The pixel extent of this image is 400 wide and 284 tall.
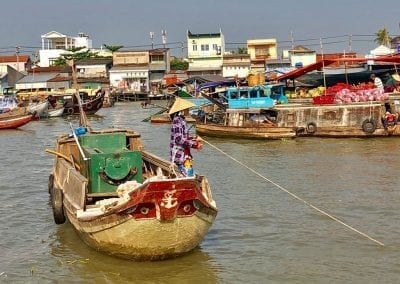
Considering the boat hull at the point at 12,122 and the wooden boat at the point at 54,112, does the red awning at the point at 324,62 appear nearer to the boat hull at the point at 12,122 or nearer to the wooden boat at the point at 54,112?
the boat hull at the point at 12,122

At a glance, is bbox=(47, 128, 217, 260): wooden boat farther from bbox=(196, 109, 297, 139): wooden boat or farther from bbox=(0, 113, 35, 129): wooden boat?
bbox=(0, 113, 35, 129): wooden boat

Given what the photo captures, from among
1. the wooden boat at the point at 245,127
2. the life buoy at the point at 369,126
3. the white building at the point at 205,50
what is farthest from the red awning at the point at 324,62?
the white building at the point at 205,50

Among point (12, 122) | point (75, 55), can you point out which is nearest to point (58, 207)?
point (12, 122)

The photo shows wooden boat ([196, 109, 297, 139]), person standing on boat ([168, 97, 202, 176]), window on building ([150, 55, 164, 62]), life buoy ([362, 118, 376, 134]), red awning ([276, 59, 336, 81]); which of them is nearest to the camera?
person standing on boat ([168, 97, 202, 176])

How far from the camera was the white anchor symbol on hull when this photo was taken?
6168 mm

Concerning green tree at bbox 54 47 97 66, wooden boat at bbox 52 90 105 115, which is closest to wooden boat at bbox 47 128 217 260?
wooden boat at bbox 52 90 105 115

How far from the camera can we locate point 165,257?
6.77 meters

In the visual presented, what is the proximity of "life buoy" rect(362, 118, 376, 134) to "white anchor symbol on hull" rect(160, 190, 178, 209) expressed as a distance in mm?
14108

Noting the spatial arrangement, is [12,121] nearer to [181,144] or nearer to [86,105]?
[86,105]

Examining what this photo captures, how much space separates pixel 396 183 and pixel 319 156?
445 centimetres

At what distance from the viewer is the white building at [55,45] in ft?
222

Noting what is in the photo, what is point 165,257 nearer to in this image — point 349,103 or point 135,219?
point 135,219

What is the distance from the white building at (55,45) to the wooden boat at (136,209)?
58.7 m

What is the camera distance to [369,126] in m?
19.1
